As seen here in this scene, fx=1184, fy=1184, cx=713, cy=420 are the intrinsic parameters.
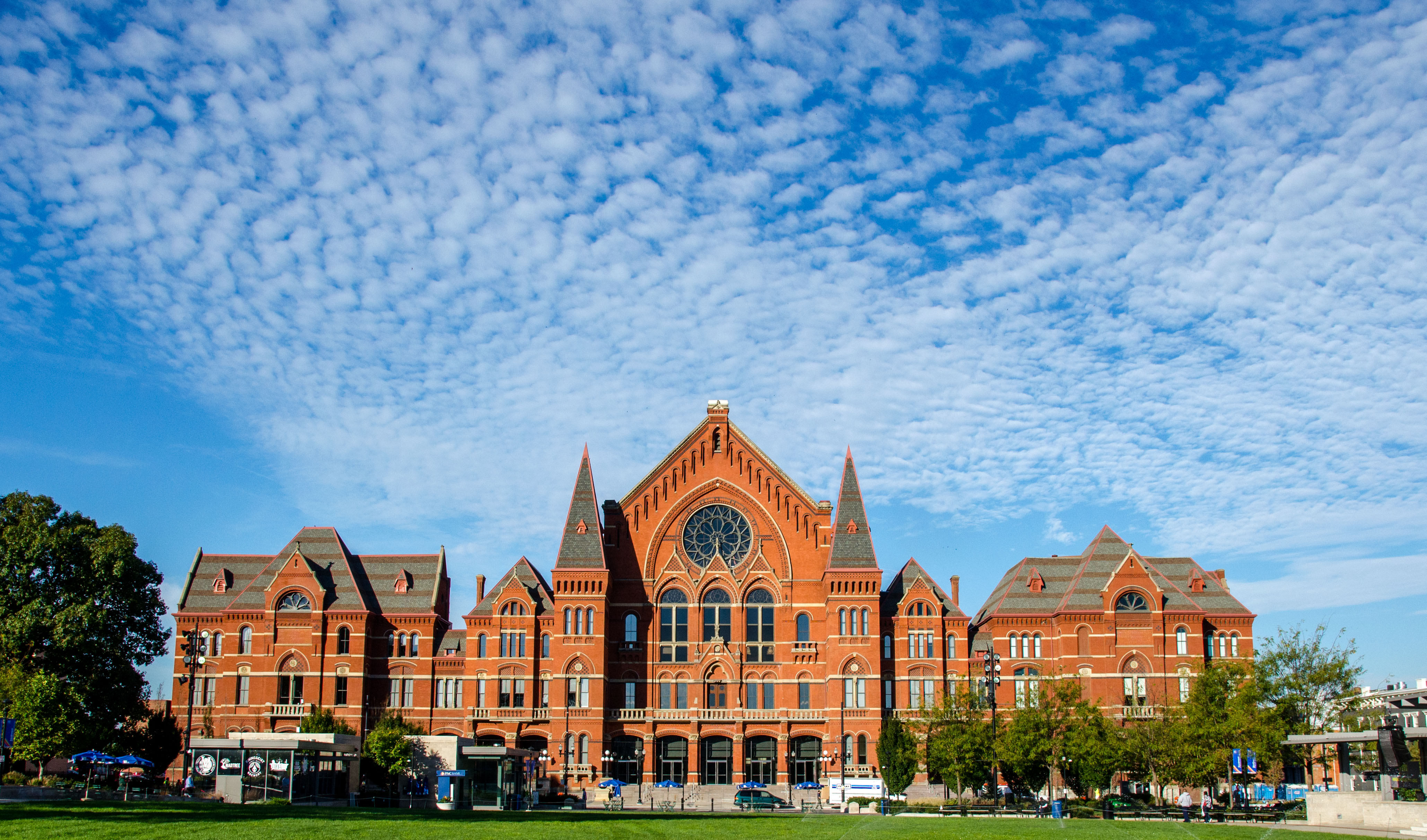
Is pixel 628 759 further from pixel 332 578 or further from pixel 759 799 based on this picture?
pixel 332 578

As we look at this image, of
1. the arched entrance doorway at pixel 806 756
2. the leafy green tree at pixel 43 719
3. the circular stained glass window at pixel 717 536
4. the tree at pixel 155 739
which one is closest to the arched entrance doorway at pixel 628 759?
the arched entrance doorway at pixel 806 756

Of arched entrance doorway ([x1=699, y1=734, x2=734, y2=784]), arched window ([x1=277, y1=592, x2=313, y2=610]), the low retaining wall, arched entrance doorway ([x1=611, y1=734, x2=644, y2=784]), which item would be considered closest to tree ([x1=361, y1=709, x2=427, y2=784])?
arched window ([x1=277, y1=592, x2=313, y2=610])

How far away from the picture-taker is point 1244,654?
78812 mm

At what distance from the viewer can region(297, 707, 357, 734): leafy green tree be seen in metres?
70.8

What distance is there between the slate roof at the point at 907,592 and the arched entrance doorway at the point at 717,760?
46.6 feet

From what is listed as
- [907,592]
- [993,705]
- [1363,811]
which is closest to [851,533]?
[907,592]

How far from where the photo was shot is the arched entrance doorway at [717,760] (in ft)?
263

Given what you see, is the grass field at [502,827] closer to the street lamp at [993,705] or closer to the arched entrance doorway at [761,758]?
the street lamp at [993,705]

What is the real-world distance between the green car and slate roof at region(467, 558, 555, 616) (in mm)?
19025

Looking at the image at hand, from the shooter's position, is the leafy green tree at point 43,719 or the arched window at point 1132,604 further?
the arched window at point 1132,604

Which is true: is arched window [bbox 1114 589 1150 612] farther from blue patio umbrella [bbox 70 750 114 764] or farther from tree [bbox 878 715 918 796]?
blue patio umbrella [bbox 70 750 114 764]

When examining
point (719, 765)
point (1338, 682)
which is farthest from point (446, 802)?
point (1338, 682)

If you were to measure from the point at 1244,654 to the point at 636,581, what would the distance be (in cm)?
4129

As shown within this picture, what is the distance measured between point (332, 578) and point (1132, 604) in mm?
54034
